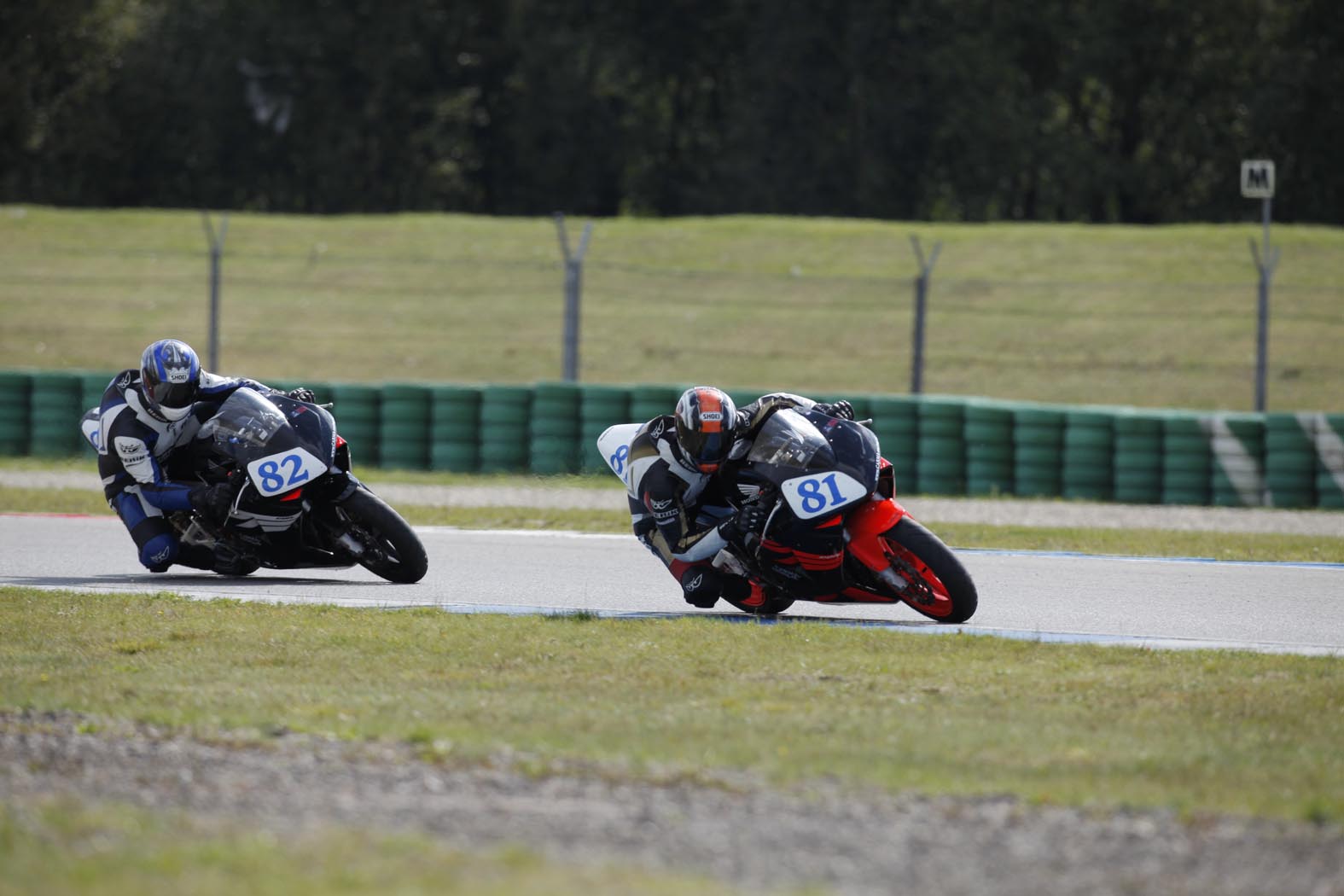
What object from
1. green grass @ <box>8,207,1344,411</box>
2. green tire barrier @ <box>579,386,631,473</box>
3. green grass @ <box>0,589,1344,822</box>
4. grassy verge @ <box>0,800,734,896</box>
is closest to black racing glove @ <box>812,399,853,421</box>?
green grass @ <box>0,589,1344,822</box>

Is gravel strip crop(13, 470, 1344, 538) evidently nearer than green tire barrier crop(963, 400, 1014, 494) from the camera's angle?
Yes

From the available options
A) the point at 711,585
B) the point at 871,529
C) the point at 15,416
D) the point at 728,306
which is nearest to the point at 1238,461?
the point at 871,529

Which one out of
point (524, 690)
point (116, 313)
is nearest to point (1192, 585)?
point (524, 690)

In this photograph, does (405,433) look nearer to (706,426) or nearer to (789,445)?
(706,426)

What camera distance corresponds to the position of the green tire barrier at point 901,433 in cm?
1641

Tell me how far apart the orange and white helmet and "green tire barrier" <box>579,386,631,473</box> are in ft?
24.9

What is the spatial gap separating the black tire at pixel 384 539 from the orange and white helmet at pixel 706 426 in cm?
192

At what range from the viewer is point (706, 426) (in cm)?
899

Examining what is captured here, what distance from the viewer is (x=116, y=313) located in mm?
29688

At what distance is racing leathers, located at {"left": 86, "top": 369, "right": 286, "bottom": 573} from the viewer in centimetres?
1015

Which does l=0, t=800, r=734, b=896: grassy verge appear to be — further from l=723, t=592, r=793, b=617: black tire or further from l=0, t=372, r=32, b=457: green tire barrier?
l=0, t=372, r=32, b=457: green tire barrier

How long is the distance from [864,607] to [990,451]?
689 centimetres

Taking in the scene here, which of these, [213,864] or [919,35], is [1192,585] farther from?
[919,35]

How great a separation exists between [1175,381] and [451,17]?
37.4m
